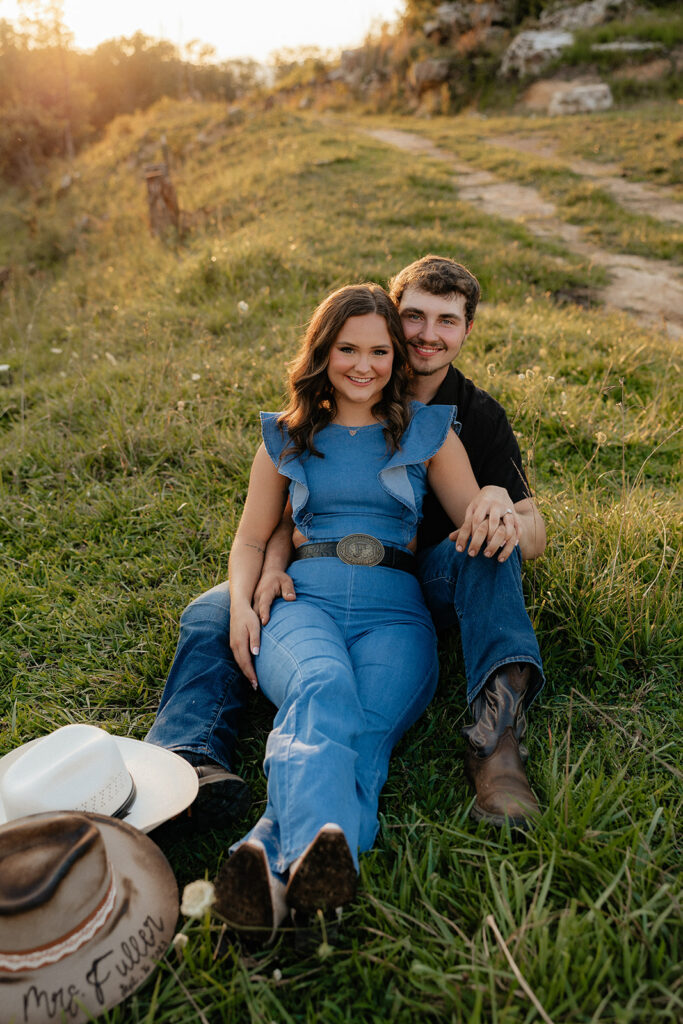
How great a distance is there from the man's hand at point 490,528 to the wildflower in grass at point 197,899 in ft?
4.26

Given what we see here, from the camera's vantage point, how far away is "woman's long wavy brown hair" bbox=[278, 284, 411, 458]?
101 inches

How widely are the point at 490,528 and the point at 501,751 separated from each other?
2.35 ft

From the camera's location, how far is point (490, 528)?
2293mm

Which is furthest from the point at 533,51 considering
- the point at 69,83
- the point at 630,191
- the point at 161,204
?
the point at 69,83

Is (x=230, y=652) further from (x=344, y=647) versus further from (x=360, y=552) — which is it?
(x=360, y=552)

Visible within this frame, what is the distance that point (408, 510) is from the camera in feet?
8.66

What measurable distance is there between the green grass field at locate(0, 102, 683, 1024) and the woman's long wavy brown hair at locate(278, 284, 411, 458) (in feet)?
2.94

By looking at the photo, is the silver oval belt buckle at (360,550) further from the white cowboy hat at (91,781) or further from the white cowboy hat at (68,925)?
the white cowboy hat at (68,925)

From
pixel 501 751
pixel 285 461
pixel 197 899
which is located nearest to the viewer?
pixel 197 899

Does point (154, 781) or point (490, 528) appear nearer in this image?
point (154, 781)

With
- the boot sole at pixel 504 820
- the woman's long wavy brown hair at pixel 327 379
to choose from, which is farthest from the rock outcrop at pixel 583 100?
the boot sole at pixel 504 820

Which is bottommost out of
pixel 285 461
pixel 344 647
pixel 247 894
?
pixel 247 894

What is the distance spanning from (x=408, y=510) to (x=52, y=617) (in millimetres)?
1790

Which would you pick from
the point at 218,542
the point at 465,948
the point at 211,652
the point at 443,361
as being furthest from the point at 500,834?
the point at 218,542
